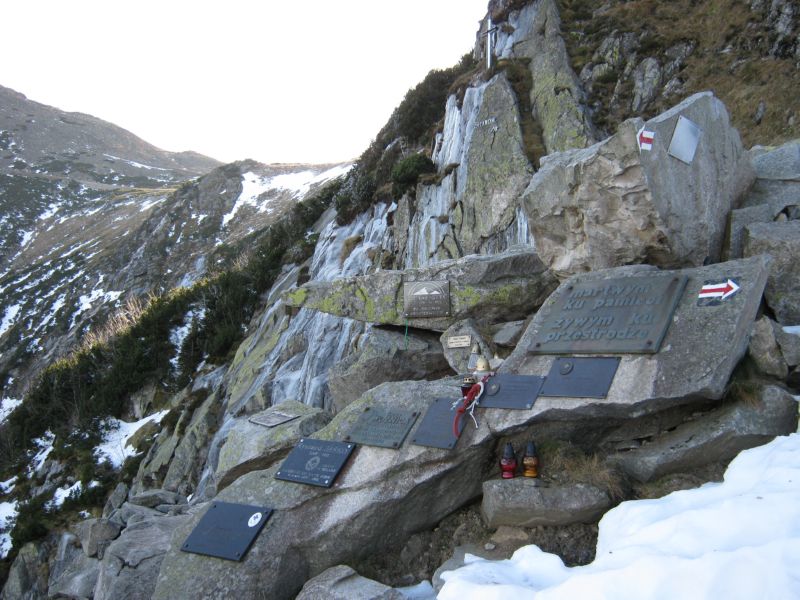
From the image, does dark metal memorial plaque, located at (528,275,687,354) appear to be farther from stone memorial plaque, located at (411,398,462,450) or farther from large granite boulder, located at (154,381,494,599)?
large granite boulder, located at (154,381,494,599)

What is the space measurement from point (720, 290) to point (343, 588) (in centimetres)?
428

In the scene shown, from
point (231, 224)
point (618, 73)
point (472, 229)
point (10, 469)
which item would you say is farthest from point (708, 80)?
point (231, 224)

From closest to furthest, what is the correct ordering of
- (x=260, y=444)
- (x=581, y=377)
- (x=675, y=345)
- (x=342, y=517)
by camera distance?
(x=675, y=345) < (x=342, y=517) < (x=581, y=377) < (x=260, y=444)

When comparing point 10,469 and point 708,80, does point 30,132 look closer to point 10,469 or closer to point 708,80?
point 10,469

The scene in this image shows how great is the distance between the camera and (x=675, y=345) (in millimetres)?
4848

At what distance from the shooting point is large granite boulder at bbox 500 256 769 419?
4.55m

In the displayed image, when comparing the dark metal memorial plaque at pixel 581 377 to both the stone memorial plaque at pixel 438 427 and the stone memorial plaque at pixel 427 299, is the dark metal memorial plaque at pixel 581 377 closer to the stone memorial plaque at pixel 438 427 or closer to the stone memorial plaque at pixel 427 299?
the stone memorial plaque at pixel 438 427

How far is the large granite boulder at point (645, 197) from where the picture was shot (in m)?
6.54

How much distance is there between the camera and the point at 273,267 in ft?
88.9

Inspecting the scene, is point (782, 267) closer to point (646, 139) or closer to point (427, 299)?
point (646, 139)

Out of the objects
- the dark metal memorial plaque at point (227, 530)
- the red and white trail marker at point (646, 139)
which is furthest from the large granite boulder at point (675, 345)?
the dark metal memorial plaque at point (227, 530)

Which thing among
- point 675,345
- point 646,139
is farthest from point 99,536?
point 646,139

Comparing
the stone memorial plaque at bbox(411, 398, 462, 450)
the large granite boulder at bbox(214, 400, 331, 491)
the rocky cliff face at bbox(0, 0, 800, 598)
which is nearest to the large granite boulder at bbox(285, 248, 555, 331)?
the rocky cliff face at bbox(0, 0, 800, 598)

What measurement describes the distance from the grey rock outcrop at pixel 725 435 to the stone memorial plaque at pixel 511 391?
104cm
